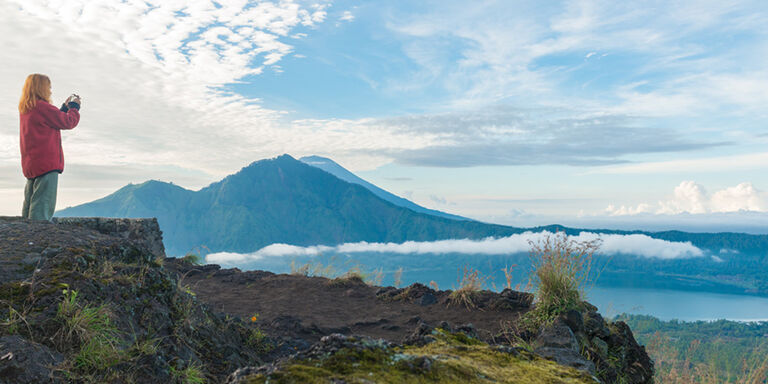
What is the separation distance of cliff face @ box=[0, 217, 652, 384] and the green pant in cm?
189

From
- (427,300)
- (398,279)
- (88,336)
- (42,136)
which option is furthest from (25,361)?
(398,279)

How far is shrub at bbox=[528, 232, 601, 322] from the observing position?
236 inches

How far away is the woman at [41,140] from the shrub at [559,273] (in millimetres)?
8379

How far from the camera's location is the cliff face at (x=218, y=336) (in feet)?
6.93

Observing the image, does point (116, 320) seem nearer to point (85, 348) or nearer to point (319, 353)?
point (85, 348)

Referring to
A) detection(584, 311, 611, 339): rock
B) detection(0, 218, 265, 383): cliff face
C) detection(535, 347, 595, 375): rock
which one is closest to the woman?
detection(0, 218, 265, 383): cliff face

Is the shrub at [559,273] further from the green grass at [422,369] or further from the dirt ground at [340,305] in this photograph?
the green grass at [422,369]

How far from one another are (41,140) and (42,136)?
3.0 inches

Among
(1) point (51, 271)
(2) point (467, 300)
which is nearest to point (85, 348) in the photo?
(1) point (51, 271)

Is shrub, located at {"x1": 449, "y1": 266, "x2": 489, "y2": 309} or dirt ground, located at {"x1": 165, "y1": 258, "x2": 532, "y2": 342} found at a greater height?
shrub, located at {"x1": 449, "y1": 266, "x2": 489, "y2": 309}

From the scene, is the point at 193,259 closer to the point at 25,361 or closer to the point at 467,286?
the point at 467,286

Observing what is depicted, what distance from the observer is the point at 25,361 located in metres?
3.08

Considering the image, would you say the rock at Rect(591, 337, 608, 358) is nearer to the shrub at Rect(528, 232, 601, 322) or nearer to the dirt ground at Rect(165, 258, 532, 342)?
the shrub at Rect(528, 232, 601, 322)

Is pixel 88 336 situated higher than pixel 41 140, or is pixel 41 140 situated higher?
pixel 41 140
